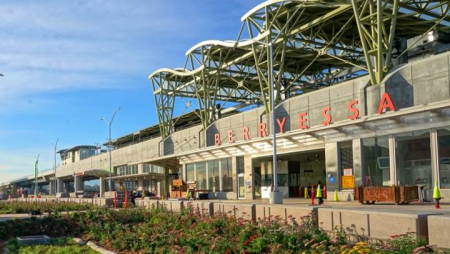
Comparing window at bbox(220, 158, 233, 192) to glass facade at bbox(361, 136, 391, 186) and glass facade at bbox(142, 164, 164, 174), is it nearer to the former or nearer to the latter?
glass facade at bbox(361, 136, 391, 186)

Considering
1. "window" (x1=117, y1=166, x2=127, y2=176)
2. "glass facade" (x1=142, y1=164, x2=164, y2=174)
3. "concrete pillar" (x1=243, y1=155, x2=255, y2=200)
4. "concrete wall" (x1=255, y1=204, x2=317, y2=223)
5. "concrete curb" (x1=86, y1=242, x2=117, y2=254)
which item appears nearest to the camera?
"concrete wall" (x1=255, y1=204, x2=317, y2=223)

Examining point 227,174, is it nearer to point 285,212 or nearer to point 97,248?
point 97,248

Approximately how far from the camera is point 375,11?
135 feet

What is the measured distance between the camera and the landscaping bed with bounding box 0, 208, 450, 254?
34.6 feet

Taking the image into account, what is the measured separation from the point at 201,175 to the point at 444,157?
33448 millimetres

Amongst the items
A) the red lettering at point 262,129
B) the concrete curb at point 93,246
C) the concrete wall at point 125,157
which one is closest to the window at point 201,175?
the red lettering at point 262,129

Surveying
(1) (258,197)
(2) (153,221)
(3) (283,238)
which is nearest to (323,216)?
(3) (283,238)

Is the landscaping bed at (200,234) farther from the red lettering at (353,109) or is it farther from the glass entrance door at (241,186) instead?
the glass entrance door at (241,186)

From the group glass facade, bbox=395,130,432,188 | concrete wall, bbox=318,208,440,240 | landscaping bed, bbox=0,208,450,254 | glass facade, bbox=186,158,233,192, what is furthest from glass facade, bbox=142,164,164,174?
concrete wall, bbox=318,208,440,240

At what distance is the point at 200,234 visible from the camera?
14625mm

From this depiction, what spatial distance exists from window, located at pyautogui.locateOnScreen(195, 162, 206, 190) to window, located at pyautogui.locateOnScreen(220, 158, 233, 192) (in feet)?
15.1

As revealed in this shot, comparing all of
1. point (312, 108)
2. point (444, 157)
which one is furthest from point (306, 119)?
point (444, 157)

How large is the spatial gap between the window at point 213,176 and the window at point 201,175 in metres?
1.32

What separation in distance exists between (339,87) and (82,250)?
28.9 m
